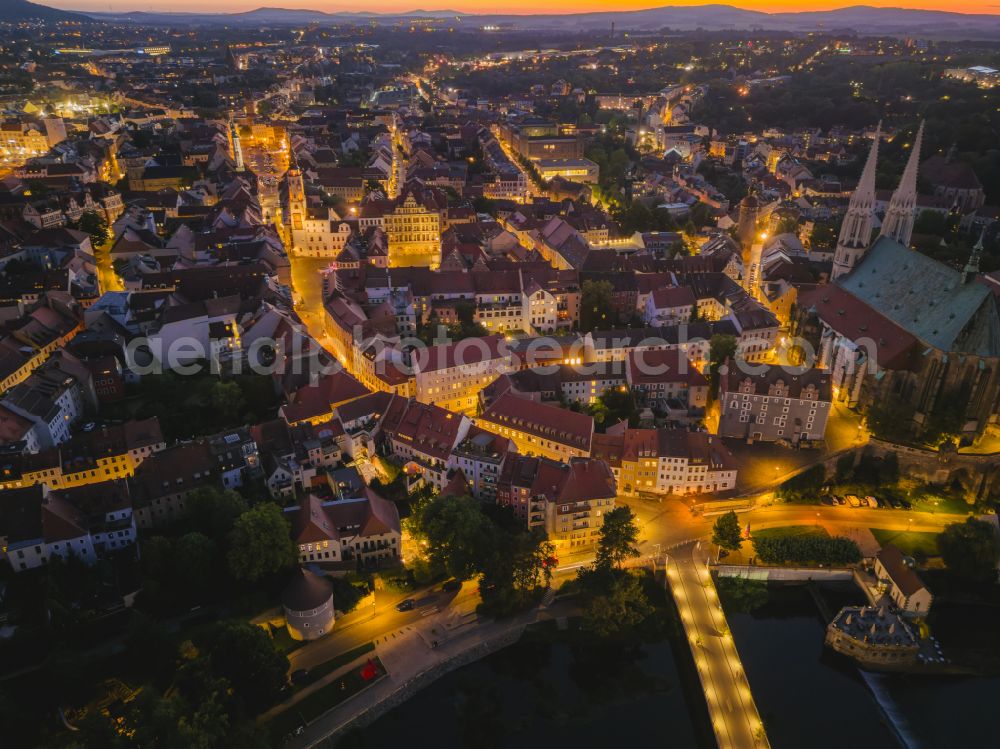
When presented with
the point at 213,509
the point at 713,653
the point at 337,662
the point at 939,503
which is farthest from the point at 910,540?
the point at 213,509

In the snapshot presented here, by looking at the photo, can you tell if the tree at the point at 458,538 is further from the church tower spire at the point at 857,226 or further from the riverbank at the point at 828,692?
the church tower spire at the point at 857,226

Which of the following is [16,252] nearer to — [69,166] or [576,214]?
[69,166]

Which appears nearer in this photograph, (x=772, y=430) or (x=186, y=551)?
(x=186, y=551)

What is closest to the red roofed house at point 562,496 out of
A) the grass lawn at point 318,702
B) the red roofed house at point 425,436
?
the red roofed house at point 425,436

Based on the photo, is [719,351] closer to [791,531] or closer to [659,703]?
[791,531]

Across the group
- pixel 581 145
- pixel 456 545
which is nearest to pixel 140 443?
pixel 456 545

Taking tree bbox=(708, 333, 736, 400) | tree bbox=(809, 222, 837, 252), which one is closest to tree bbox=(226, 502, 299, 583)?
tree bbox=(708, 333, 736, 400)

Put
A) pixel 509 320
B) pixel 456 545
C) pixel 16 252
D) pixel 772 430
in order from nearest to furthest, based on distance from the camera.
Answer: pixel 456 545
pixel 772 430
pixel 509 320
pixel 16 252
